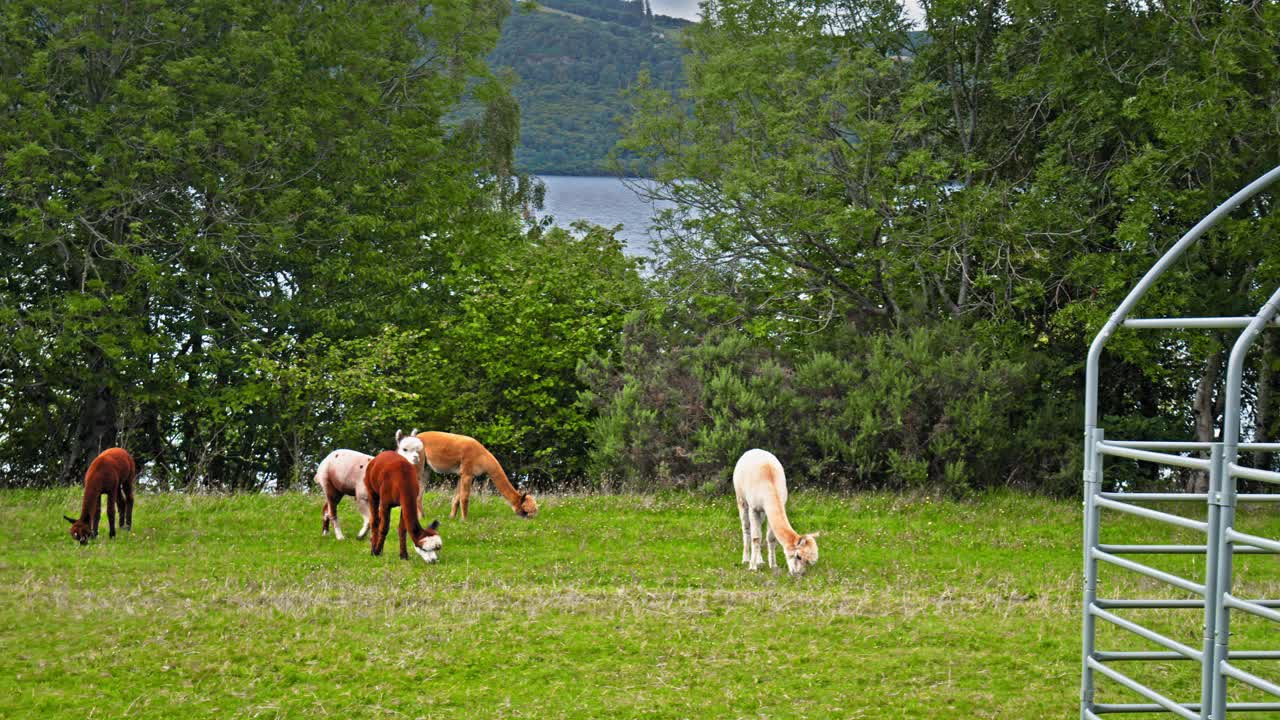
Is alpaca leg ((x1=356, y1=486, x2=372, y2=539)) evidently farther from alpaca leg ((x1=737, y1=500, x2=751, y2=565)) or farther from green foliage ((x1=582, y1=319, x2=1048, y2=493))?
green foliage ((x1=582, y1=319, x2=1048, y2=493))

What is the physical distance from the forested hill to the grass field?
1742 inches

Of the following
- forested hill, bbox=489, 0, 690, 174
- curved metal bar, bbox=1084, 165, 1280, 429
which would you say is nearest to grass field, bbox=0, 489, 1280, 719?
curved metal bar, bbox=1084, 165, 1280, 429

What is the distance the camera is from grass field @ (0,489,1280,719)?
31.2ft

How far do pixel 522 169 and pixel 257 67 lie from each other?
22967 millimetres

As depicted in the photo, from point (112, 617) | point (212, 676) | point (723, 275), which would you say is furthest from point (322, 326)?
point (212, 676)

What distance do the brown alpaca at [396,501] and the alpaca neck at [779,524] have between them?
13.0ft

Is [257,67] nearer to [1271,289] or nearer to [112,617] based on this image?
[112,617]

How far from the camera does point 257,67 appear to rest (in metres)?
28.9

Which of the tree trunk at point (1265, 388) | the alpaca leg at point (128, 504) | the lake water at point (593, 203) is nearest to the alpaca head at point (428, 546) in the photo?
the alpaca leg at point (128, 504)

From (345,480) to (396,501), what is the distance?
5.15 feet

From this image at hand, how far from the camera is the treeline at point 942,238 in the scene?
73.5ft

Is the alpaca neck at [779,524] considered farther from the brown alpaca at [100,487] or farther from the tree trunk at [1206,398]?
the tree trunk at [1206,398]

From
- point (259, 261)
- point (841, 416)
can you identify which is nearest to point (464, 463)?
point (841, 416)

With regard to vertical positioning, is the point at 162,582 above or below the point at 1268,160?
below
